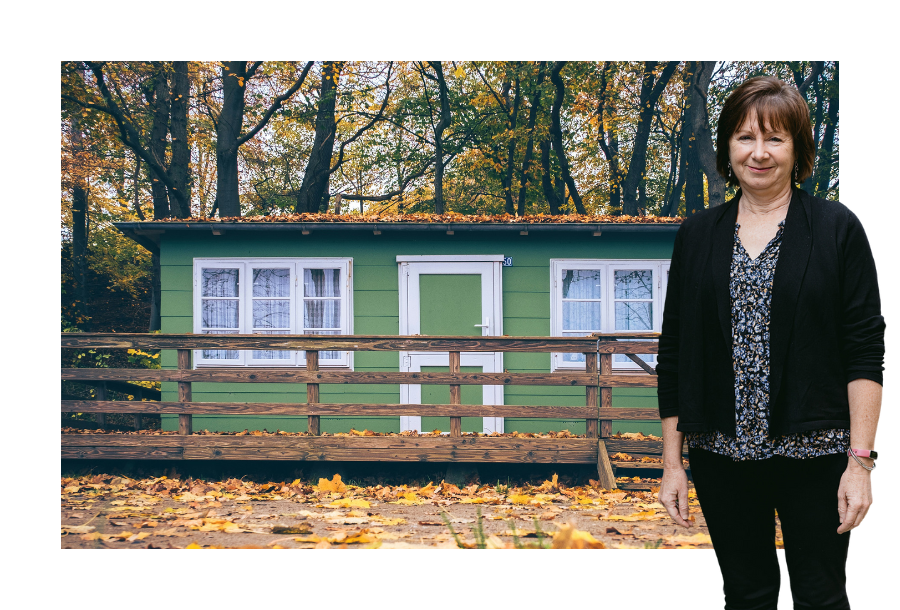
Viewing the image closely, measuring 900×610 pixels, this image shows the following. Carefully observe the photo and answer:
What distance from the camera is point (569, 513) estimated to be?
435 cm

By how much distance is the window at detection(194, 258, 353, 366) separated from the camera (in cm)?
689

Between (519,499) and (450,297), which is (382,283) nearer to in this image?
(450,297)

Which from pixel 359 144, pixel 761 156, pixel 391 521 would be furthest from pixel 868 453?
pixel 359 144

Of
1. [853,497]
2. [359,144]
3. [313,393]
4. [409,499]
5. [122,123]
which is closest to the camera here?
[853,497]

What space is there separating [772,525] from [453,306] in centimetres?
524

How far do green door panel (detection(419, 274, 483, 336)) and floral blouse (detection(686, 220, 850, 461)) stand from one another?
515 centimetres

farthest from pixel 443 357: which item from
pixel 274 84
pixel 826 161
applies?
pixel 826 161

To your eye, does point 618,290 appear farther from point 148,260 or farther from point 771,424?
point 148,260

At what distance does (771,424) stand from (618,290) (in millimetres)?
5389

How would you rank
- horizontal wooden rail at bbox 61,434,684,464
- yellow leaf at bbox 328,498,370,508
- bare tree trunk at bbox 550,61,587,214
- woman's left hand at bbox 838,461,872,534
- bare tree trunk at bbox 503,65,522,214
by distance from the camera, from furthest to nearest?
bare tree trunk at bbox 503,65,522,214 < bare tree trunk at bbox 550,61,587,214 < horizontal wooden rail at bbox 61,434,684,464 < yellow leaf at bbox 328,498,370,508 < woman's left hand at bbox 838,461,872,534

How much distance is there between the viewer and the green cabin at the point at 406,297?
6.80 meters

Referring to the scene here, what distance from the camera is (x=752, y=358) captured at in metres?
1.66

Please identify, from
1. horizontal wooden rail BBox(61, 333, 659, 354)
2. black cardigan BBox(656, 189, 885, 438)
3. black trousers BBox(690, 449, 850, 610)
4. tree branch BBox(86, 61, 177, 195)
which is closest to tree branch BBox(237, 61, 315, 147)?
tree branch BBox(86, 61, 177, 195)

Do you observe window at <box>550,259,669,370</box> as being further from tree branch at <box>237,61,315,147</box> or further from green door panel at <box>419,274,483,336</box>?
tree branch at <box>237,61,315,147</box>
